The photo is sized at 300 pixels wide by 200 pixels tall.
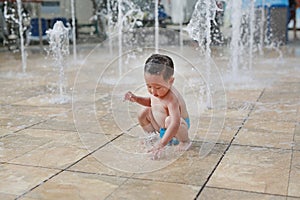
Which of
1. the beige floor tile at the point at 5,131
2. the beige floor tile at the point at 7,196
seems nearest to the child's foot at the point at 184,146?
the beige floor tile at the point at 7,196

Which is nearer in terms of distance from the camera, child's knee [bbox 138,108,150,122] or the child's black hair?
the child's black hair

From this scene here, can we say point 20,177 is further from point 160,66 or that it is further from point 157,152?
point 160,66

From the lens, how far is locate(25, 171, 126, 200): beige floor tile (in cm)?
202

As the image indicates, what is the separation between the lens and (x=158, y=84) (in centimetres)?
242

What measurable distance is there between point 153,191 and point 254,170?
0.54 metres

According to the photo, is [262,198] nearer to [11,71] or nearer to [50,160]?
[50,160]

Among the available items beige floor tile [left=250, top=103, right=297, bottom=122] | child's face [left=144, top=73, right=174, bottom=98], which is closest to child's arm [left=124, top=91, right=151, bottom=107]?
child's face [left=144, top=73, right=174, bottom=98]

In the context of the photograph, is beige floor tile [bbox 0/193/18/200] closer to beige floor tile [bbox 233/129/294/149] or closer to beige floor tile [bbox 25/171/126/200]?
beige floor tile [bbox 25/171/126/200]

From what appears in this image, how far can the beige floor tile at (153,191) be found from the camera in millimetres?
1990

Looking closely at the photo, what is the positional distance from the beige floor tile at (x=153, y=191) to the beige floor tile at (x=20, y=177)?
403 millimetres

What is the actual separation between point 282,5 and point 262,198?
317 inches

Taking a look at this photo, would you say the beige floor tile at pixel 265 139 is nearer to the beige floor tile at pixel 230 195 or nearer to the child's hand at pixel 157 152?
the child's hand at pixel 157 152

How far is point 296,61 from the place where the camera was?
22.5 ft

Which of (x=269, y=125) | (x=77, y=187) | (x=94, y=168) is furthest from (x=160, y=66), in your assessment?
(x=269, y=125)
